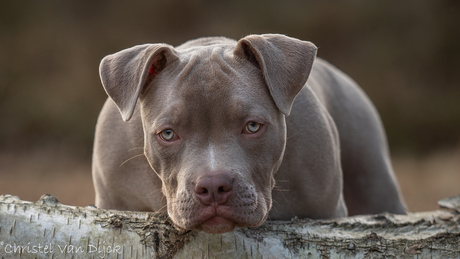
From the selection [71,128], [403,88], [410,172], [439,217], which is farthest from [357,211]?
[71,128]

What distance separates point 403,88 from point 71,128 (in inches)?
260

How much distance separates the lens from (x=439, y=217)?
3248 mm

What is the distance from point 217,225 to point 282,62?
3.35 ft

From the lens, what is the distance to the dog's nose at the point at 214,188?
8.38 feet

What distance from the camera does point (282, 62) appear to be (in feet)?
9.71

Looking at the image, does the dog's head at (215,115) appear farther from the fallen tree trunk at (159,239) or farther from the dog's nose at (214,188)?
the fallen tree trunk at (159,239)

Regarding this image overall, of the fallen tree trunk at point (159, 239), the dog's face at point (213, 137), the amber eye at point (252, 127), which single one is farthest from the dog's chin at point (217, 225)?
the amber eye at point (252, 127)

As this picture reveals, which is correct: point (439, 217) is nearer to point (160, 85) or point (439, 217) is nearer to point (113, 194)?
point (160, 85)

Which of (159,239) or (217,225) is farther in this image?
(159,239)

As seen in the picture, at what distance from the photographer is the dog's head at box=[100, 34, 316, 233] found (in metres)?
2.63

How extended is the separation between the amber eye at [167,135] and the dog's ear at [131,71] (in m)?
0.21

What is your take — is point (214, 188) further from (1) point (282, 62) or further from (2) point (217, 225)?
(1) point (282, 62)

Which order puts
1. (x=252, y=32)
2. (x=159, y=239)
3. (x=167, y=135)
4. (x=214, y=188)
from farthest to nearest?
(x=252, y=32), (x=167, y=135), (x=159, y=239), (x=214, y=188)

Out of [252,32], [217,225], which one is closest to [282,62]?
[217,225]
